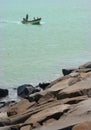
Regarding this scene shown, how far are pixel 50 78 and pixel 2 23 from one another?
57.1 m

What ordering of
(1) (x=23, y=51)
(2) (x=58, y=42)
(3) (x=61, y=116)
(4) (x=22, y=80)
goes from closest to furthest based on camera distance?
1. (3) (x=61, y=116)
2. (4) (x=22, y=80)
3. (1) (x=23, y=51)
4. (2) (x=58, y=42)

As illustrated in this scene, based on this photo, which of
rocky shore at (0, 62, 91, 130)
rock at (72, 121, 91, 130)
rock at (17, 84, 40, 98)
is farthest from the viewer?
rock at (17, 84, 40, 98)

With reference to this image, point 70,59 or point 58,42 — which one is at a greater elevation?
point 58,42

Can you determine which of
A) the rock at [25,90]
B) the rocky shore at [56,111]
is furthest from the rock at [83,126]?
the rock at [25,90]

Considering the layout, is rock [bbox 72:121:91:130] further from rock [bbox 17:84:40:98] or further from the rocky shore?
rock [bbox 17:84:40:98]

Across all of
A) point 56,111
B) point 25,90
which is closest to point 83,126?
point 56,111

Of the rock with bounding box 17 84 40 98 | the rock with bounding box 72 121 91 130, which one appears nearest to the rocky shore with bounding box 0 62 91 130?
the rock with bounding box 72 121 91 130

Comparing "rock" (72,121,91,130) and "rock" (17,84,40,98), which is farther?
"rock" (17,84,40,98)

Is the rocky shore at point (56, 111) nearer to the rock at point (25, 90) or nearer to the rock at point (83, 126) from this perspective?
the rock at point (83, 126)

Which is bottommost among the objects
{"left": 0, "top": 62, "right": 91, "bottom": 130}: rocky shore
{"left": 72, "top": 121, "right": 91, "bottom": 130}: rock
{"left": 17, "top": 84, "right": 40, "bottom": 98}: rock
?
{"left": 72, "top": 121, "right": 91, "bottom": 130}: rock

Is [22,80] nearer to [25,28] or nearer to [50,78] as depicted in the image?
[50,78]

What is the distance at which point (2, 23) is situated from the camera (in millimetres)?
85750

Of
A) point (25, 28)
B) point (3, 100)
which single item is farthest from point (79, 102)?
point (25, 28)

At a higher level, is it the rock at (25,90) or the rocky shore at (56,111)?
the rock at (25,90)
